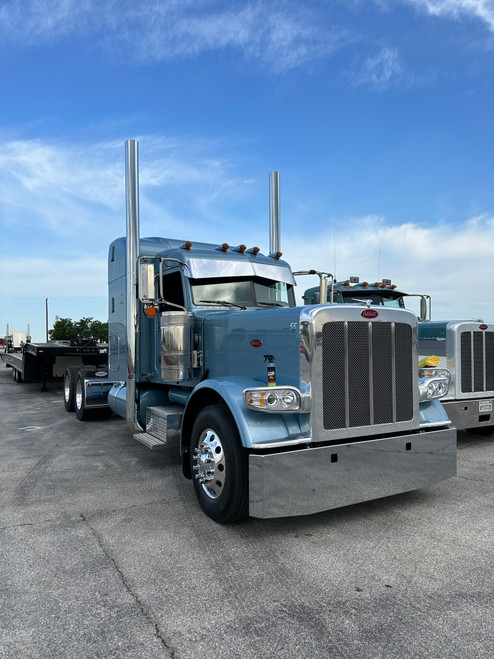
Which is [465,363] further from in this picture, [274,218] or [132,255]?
[132,255]

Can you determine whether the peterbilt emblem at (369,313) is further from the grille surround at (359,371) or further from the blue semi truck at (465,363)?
the blue semi truck at (465,363)

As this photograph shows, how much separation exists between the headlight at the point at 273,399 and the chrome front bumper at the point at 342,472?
32cm

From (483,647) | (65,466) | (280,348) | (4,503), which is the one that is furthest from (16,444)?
(483,647)

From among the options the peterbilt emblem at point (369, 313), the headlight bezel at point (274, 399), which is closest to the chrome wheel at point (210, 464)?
the headlight bezel at point (274, 399)

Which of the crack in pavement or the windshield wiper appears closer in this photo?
the crack in pavement

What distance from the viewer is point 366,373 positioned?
3928 millimetres

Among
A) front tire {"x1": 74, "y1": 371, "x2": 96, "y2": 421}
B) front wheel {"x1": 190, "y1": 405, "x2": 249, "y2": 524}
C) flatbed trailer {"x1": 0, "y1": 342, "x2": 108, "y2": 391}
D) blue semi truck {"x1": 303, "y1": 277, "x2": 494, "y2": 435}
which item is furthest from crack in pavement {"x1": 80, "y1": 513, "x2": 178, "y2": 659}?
flatbed trailer {"x1": 0, "y1": 342, "x2": 108, "y2": 391}

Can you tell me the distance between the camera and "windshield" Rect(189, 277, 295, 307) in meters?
5.39

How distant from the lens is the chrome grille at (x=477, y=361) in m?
6.79

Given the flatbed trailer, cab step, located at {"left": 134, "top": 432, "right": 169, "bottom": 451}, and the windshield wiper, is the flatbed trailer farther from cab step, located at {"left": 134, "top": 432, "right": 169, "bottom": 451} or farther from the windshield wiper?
the windshield wiper

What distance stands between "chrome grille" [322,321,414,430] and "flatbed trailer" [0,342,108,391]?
29.4 ft

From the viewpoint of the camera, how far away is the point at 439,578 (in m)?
3.07

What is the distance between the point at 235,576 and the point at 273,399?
1164 millimetres

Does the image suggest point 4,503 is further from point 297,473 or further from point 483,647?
point 483,647
